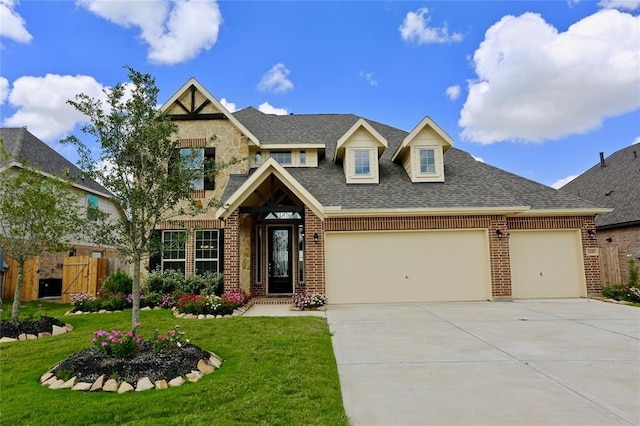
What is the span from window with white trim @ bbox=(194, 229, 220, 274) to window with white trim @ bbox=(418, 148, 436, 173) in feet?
26.9

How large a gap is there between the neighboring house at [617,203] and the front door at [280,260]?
470 inches

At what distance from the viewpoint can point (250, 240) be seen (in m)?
13.8

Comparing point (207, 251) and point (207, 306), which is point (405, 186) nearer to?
point (207, 251)

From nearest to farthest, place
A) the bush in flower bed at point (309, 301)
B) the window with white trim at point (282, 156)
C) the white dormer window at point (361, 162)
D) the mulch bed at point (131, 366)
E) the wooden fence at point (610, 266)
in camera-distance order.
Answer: the mulch bed at point (131, 366) < the bush in flower bed at point (309, 301) < the wooden fence at point (610, 266) < the white dormer window at point (361, 162) < the window with white trim at point (282, 156)

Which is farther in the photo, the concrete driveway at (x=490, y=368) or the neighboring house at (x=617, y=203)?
the neighboring house at (x=617, y=203)

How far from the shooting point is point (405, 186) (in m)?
13.6

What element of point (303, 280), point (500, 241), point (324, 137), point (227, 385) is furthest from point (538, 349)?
point (324, 137)

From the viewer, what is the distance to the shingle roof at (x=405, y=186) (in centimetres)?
1252

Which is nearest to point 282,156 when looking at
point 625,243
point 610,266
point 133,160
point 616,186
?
point 133,160

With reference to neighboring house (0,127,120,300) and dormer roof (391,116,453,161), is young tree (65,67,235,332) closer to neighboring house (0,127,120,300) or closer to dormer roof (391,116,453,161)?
neighboring house (0,127,120,300)

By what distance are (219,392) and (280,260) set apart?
981 cm

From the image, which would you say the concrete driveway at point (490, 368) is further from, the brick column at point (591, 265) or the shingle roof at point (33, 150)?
the shingle roof at point (33, 150)

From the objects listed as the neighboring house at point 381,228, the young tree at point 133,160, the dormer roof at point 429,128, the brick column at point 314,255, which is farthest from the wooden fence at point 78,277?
the dormer roof at point 429,128

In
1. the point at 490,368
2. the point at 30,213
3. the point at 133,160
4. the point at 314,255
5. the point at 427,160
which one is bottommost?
the point at 490,368
